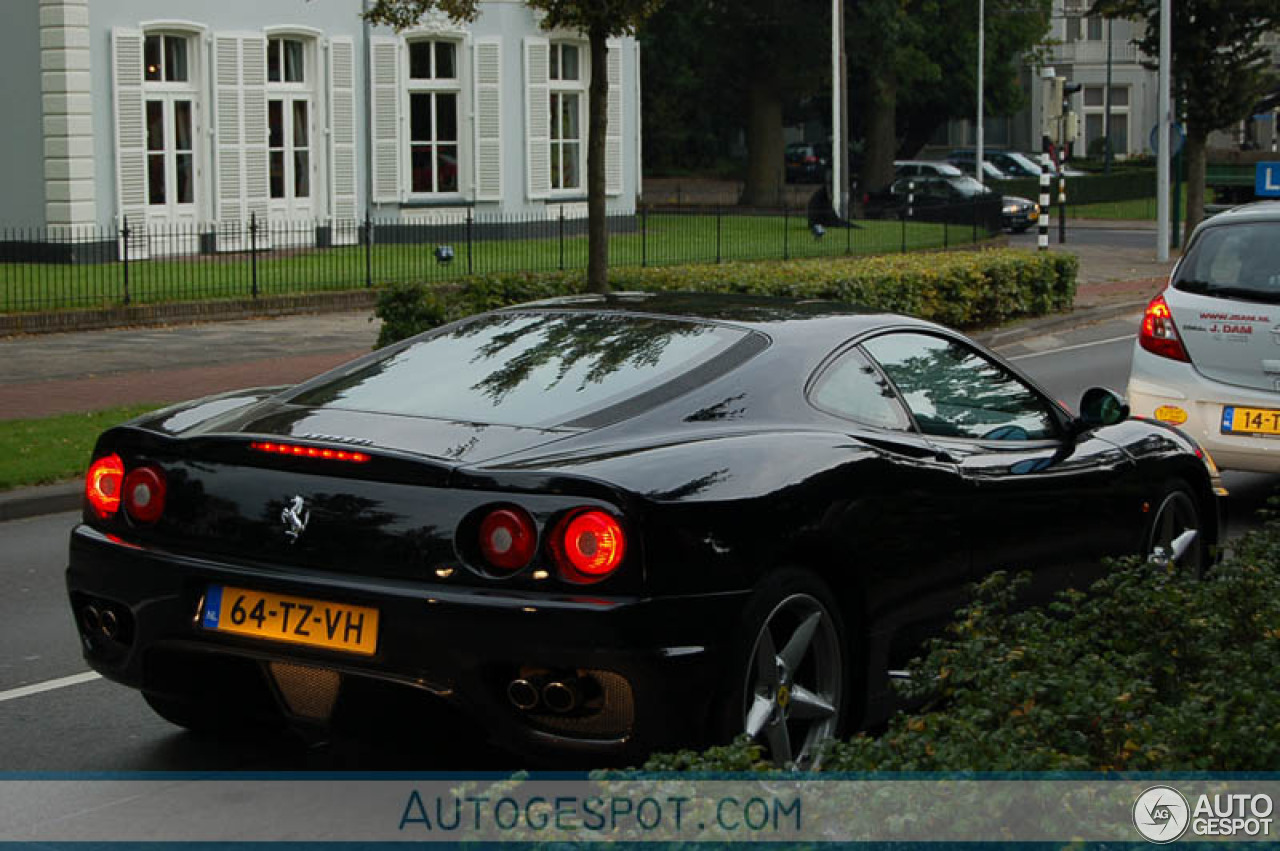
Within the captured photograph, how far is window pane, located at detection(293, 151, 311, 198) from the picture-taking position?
1366 inches

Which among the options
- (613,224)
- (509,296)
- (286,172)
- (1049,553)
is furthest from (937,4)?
(1049,553)

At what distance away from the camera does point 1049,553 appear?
6555 millimetres

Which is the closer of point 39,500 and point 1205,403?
point 1205,403

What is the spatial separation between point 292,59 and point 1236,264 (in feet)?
86.0

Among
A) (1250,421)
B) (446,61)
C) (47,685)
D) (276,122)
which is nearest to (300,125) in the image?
(276,122)

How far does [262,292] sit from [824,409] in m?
20.0

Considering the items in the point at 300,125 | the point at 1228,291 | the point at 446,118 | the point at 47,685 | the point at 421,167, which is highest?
the point at 446,118

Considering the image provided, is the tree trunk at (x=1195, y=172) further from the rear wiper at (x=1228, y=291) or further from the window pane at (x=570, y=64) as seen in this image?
the rear wiper at (x=1228, y=291)

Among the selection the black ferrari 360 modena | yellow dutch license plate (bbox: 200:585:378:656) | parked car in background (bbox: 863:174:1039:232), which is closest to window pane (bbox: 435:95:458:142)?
parked car in background (bbox: 863:174:1039:232)

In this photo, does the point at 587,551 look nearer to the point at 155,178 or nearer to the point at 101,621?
the point at 101,621

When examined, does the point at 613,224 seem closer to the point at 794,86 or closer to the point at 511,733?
the point at 794,86

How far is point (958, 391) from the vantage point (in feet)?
21.6

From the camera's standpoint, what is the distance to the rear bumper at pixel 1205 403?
33.8 ft

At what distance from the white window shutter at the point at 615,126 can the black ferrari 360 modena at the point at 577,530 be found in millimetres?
33682
